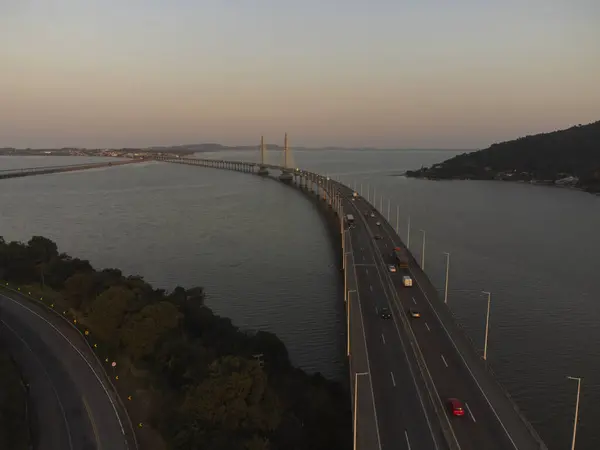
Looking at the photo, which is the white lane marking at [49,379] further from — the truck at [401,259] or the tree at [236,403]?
the truck at [401,259]

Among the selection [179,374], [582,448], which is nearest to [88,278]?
[179,374]

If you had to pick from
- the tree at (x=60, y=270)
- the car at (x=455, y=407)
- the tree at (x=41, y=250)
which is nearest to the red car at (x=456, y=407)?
the car at (x=455, y=407)

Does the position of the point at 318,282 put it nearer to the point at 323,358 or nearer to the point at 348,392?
the point at 323,358

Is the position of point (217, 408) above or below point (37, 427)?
above

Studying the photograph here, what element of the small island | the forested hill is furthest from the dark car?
the forested hill

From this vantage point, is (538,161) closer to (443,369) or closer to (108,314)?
(443,369)
